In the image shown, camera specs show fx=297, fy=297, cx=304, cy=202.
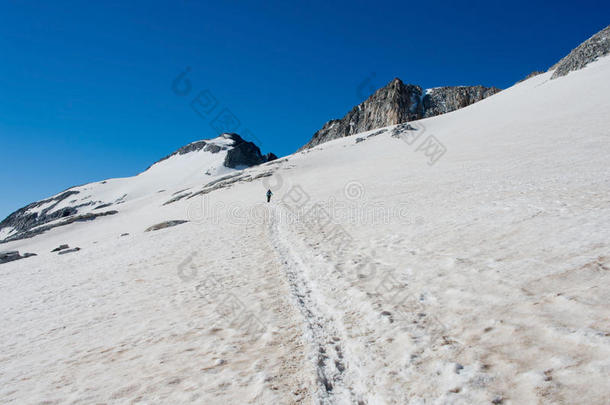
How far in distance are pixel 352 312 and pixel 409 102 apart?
129632 mm

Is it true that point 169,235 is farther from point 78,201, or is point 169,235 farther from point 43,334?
point 78,201

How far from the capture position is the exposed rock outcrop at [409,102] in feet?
384

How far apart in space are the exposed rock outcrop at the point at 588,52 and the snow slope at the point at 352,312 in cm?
6408

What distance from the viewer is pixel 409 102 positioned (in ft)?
398

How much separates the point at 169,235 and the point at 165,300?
42.9 ft

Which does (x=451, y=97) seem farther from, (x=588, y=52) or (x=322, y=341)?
(x=322, y=341)

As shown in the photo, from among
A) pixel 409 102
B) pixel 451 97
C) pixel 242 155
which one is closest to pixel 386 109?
pixel 409 102

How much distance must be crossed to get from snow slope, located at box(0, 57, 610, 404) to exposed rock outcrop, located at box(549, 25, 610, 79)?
6408 centimetres

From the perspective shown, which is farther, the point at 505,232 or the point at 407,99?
the point at 407,99

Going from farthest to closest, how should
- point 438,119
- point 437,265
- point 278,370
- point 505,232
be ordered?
point 438,119 → point 505,232 → point 437,265 → point 278,370

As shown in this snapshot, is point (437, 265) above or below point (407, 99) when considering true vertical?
below

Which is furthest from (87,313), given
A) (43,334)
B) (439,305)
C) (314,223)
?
(314,223)

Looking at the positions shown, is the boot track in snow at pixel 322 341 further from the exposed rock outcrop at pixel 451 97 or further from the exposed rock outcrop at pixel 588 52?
the exposed rock outcrop at pixel 451 97

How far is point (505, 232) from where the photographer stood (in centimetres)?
941
